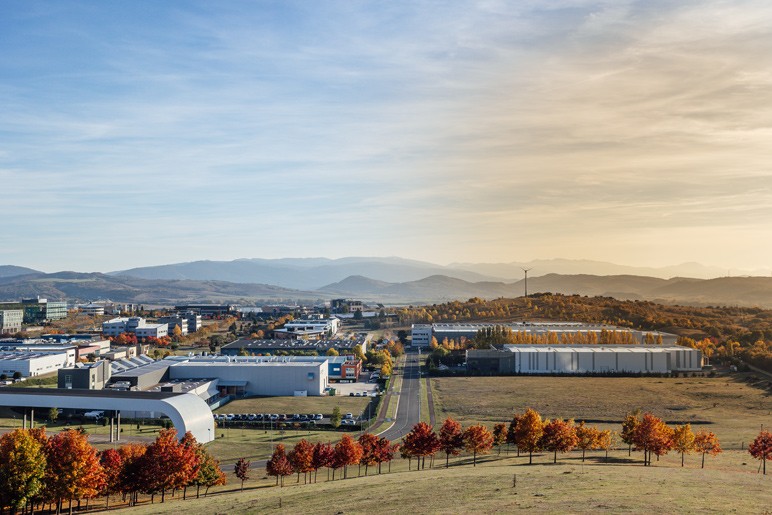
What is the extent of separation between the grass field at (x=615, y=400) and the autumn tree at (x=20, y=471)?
38226mm

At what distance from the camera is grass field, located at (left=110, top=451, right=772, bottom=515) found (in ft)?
102

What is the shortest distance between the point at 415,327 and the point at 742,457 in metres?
103

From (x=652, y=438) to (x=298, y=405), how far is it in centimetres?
4291

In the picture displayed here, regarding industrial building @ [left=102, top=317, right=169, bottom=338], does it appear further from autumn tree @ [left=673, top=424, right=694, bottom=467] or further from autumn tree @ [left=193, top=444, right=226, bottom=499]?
autumn tree @ [left=673, top=424, right=694, bottom=467]

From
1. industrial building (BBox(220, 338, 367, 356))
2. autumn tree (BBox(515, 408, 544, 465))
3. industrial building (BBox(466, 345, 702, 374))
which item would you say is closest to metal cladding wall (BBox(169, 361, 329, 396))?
industrial building (BBox(466, 345, 702, 374))

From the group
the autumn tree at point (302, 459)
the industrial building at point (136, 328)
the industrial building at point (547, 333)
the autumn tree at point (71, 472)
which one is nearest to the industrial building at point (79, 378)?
the autumn tree at point (71, 472)

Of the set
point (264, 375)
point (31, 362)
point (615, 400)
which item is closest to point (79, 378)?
point (264, 375)

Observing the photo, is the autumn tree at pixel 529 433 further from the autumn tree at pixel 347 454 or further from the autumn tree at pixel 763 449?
the autumn tree at pixel 763 449

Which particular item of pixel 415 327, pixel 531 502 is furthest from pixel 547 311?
pixel 531 502

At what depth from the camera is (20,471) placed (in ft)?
126

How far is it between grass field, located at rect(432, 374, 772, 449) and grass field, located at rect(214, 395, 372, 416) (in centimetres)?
976

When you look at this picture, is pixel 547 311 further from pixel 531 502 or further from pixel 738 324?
pixel 531 502

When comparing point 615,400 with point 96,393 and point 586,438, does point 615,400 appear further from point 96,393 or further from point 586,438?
point 96,393

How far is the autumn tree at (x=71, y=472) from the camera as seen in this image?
38.9 meters
